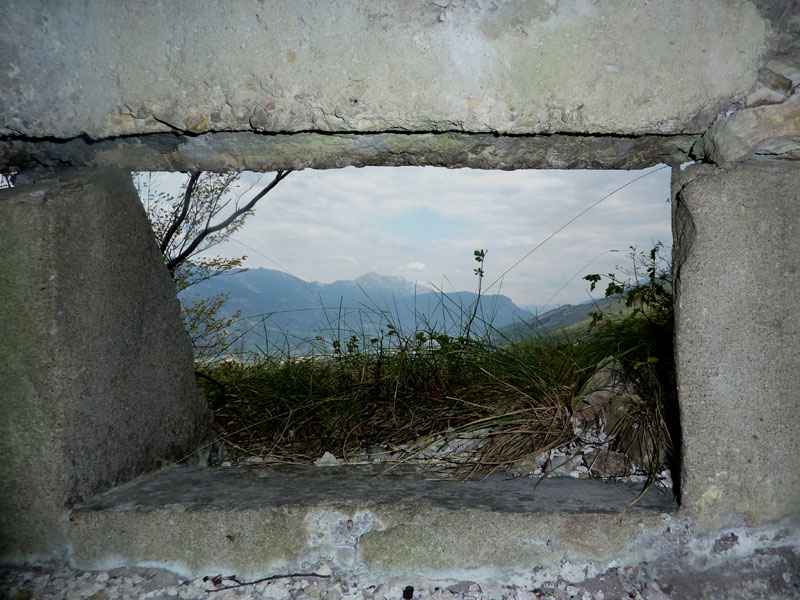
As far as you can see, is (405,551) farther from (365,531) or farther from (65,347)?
(65,347)

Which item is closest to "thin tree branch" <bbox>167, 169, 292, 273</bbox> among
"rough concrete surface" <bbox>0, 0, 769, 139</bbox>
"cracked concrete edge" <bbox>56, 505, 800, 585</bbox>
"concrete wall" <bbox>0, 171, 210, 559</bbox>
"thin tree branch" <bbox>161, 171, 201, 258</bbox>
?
"thin tree branch" <bbox>161, 171, 201, 258</bbox>

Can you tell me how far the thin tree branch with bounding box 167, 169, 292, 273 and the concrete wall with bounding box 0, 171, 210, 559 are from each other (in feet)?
6.01

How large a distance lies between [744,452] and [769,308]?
0.38m

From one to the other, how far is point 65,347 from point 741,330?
5.77 ft

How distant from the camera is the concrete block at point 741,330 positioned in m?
1.46

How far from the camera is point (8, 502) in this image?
1.56 meters

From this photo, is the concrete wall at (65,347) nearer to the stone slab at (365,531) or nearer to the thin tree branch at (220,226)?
the stone slab at (365,531)

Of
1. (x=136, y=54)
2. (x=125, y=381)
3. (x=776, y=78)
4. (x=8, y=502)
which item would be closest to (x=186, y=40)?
(x=136, y=54)

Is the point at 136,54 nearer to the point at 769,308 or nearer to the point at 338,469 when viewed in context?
the point at 338,469

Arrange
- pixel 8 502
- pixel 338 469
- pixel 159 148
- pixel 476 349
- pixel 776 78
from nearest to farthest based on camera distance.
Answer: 1. pixel 776 78
2. pixel 8 502
3. pixel 159 148
4. pixel 338 469
5. pixel 476 349

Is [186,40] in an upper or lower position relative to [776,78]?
upper

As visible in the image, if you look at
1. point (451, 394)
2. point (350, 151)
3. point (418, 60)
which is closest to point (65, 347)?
point (350, 151)

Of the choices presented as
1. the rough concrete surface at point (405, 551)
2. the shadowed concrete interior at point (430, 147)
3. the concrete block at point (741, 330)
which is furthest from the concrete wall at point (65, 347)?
the concrete block at point (741, 330)

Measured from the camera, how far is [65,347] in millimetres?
1515
